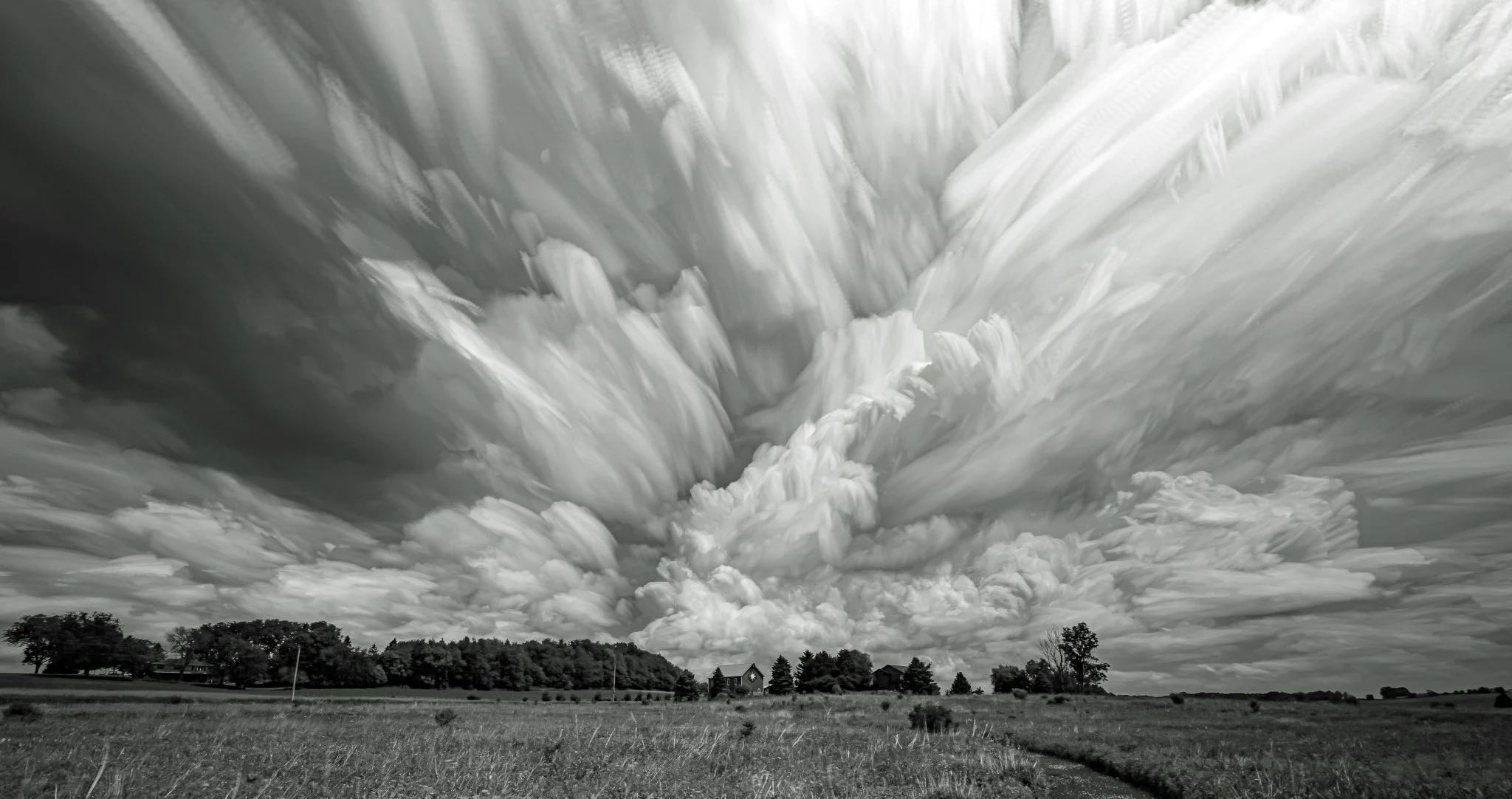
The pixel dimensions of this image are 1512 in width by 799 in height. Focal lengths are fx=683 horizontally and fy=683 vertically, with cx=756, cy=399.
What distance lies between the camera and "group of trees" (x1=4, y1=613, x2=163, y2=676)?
466ft

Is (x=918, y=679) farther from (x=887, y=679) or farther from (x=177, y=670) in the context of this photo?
(x=177, y=670)

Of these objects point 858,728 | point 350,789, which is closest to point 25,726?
point 350,789

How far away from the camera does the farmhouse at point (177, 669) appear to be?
165 m

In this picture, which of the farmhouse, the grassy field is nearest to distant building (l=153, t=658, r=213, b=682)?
the farmhouse

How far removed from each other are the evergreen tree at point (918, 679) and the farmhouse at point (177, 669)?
155905 mm

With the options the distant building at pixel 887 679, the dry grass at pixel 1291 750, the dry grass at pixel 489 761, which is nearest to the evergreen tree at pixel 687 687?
the distant building at pixel 887 679

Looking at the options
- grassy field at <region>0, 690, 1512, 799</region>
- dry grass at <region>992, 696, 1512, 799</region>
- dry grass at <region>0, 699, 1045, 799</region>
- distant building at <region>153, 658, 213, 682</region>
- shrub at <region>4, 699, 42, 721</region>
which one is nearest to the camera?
dry grass at <region>0, 699, 1045, 799</region>

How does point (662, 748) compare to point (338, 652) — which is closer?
point (662, 748)

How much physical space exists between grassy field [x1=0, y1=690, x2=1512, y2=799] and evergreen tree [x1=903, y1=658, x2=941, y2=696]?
315 feet

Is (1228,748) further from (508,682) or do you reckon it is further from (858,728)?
(508,682)

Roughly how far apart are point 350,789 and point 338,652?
497 ft

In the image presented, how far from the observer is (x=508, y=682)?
6299 inches

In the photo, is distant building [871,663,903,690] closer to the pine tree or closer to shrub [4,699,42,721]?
the pine tree

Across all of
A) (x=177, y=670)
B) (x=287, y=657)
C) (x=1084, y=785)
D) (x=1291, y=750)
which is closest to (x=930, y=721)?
(x=1291, y=750)
